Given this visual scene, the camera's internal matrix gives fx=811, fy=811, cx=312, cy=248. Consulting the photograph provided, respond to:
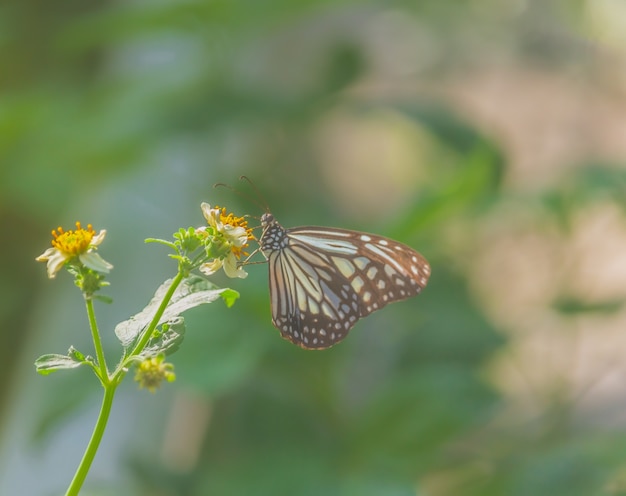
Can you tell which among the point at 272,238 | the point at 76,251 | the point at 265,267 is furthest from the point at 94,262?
the point at 265,267

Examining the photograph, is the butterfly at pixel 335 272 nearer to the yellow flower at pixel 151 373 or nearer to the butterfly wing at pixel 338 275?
the butterfly wing at pixel 338 275

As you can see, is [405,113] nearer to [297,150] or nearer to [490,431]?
[297,150]

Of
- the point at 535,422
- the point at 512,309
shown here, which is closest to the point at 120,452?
the point at 535,422

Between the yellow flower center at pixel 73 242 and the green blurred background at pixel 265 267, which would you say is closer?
the yellow flower center at pixel 73 242

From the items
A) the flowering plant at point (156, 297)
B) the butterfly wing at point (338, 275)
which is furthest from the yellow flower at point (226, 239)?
the butterfly wing at point (338, 275)

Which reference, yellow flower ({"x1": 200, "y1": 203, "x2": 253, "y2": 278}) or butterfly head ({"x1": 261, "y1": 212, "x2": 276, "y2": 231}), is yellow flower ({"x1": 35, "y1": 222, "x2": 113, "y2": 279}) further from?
butterfly head ({"x1": 261, "y1": 212, "x2": 276, "y2": 231})

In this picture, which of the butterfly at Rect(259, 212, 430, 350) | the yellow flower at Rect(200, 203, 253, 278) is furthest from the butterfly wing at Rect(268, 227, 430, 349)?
the yellow flower at Rect(200, 203, 253, 278)
